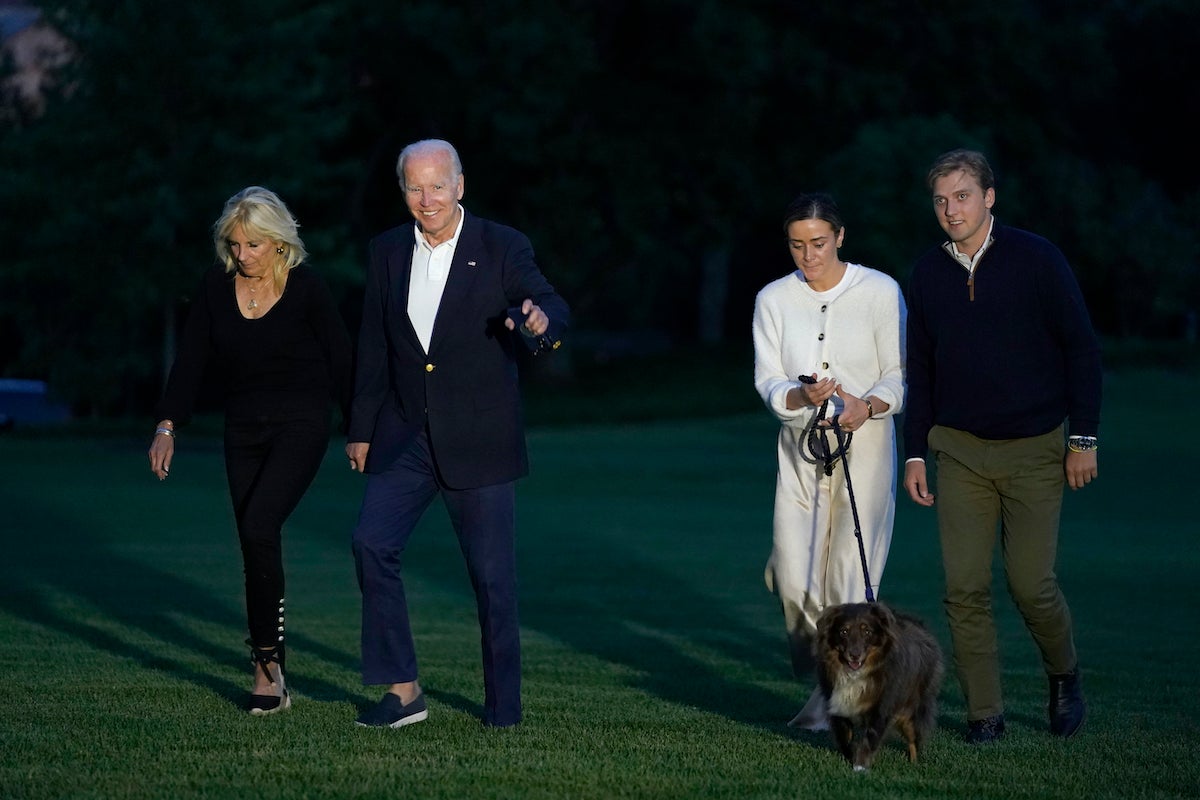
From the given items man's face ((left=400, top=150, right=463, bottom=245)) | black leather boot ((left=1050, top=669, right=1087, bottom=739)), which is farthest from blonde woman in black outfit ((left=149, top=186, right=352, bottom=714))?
black leather boot ((left=1050, top=669, right=1087, bottom=739))

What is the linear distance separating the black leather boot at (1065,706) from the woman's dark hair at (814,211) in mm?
2070

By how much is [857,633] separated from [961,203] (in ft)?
6.12

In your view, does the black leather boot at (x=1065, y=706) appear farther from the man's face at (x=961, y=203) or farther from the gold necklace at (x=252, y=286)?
the gold necklace at (x=252, y=286)

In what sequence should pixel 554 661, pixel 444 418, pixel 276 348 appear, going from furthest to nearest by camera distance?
pixel 554 661
pixel 276 348
pixel 444 418

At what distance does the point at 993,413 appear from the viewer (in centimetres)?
732

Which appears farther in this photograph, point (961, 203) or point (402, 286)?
point (402, 286)

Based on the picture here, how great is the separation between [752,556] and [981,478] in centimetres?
903

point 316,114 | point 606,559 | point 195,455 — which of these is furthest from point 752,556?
point 316,114

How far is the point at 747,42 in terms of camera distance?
43875 mm

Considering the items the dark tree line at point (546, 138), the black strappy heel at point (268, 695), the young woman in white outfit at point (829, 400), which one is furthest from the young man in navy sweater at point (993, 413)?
the dark tree line at point (546, 138)

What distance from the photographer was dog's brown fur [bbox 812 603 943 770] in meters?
6.44

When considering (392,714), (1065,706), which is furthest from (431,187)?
(1065,706)

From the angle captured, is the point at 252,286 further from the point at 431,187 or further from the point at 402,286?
the point at 431,187

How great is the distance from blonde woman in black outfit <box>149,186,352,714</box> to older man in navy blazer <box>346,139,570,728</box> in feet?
1.39
